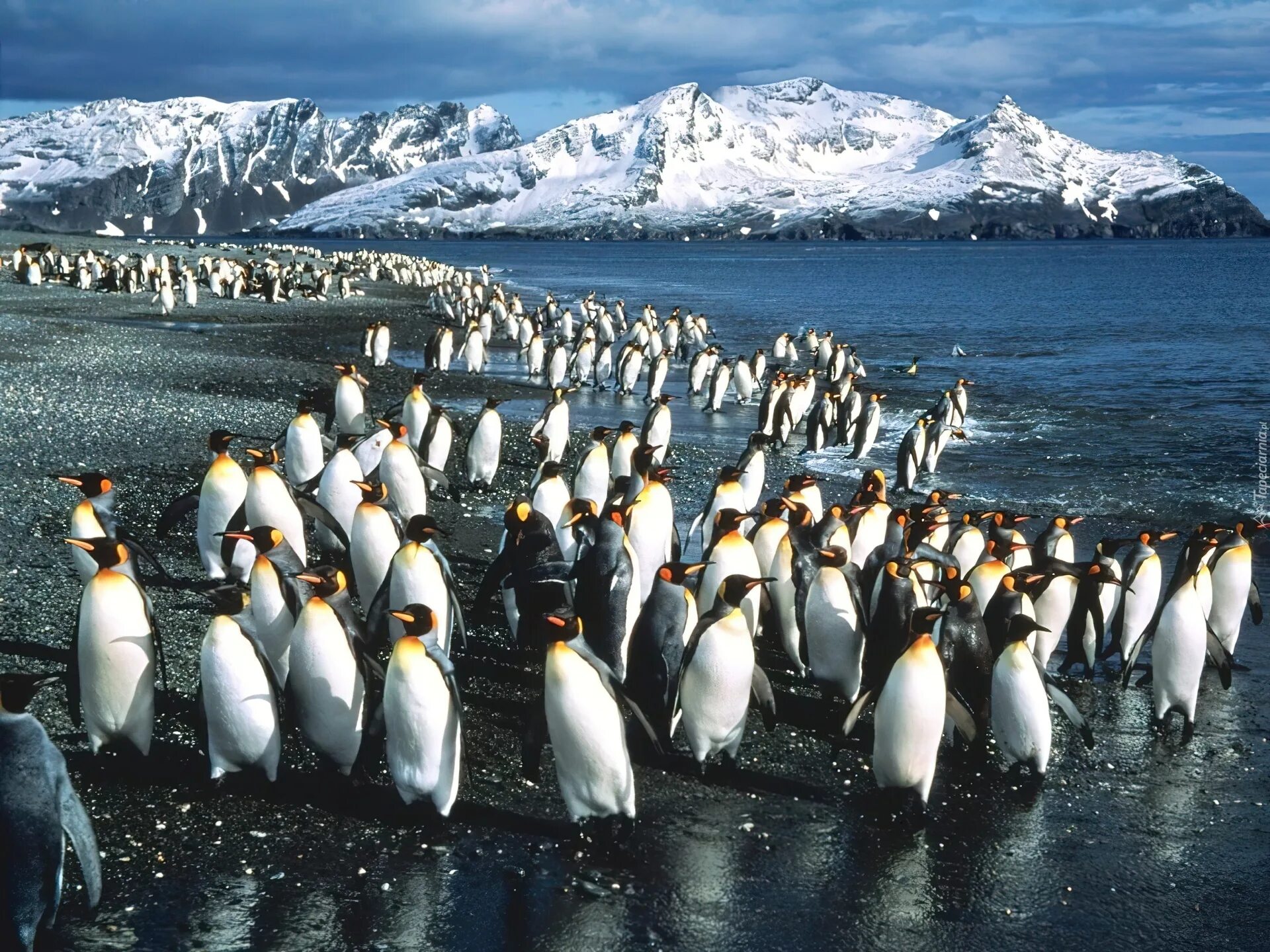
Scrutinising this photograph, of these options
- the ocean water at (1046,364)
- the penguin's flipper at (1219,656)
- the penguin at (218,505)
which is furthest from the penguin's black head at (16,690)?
the ocean water at (1046,364)

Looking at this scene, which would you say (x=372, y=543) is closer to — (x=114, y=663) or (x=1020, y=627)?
(x=114, y=663)

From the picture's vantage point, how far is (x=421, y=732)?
5.42 meters

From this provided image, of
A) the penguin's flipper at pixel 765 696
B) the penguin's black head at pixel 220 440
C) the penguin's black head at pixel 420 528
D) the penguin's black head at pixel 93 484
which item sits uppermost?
the penguin's black head at pixel 220 440

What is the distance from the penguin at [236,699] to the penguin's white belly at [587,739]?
4.32ft

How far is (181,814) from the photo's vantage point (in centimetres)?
536

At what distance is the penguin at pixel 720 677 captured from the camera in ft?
20.2

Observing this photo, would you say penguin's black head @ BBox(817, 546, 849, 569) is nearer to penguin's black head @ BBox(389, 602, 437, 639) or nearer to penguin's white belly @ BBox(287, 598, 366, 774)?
penguin's black head @ BBox(389, 602, 437, 639)

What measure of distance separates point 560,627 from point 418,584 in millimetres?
1565

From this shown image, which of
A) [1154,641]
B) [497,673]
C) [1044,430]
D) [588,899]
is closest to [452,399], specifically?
[1044,430]

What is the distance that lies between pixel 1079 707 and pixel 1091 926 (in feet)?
8.78

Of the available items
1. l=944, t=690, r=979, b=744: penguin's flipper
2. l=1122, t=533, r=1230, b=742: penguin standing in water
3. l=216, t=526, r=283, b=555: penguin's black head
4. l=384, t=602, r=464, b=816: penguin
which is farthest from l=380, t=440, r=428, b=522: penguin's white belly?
l=1122, t=533, r=1230, b=742: penguin standing in water

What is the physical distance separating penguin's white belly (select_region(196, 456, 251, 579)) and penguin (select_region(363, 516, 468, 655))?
180cm

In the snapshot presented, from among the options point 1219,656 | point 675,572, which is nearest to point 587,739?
point 675,572

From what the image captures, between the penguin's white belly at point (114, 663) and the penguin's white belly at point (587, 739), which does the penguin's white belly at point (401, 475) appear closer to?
the penguin's white belly at point (114, 663)
